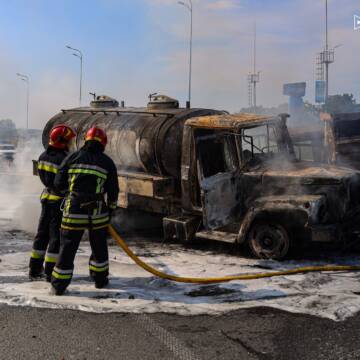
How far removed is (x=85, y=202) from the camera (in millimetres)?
5336

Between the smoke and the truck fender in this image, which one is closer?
the truck fender

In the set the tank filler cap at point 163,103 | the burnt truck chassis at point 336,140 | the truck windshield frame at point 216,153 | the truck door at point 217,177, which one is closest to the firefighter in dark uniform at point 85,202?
the truck door at point 217,177

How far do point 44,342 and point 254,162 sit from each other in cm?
437

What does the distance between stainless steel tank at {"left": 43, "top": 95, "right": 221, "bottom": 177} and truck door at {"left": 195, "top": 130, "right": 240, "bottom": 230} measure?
0.57 meters

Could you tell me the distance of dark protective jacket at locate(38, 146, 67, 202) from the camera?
5.73m

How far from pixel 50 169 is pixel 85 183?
65 cm

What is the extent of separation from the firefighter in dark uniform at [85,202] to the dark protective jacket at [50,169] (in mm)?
250

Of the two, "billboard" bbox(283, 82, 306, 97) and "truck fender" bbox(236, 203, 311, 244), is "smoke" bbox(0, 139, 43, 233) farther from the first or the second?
"billboard" bbox(283, 82, 306, 97)

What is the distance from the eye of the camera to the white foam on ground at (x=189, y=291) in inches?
195

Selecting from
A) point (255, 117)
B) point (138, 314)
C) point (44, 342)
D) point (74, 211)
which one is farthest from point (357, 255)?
point (44, 342)

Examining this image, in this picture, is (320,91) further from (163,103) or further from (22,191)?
(163,103)

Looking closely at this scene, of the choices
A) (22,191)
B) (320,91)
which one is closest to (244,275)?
(22,191)

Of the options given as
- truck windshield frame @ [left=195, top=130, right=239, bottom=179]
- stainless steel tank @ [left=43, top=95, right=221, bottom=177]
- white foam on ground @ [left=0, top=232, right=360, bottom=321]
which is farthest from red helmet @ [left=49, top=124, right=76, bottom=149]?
stainless steel tank @ [left=43, top=95, right=221, bottom=177]

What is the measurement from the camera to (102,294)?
17.6ft
